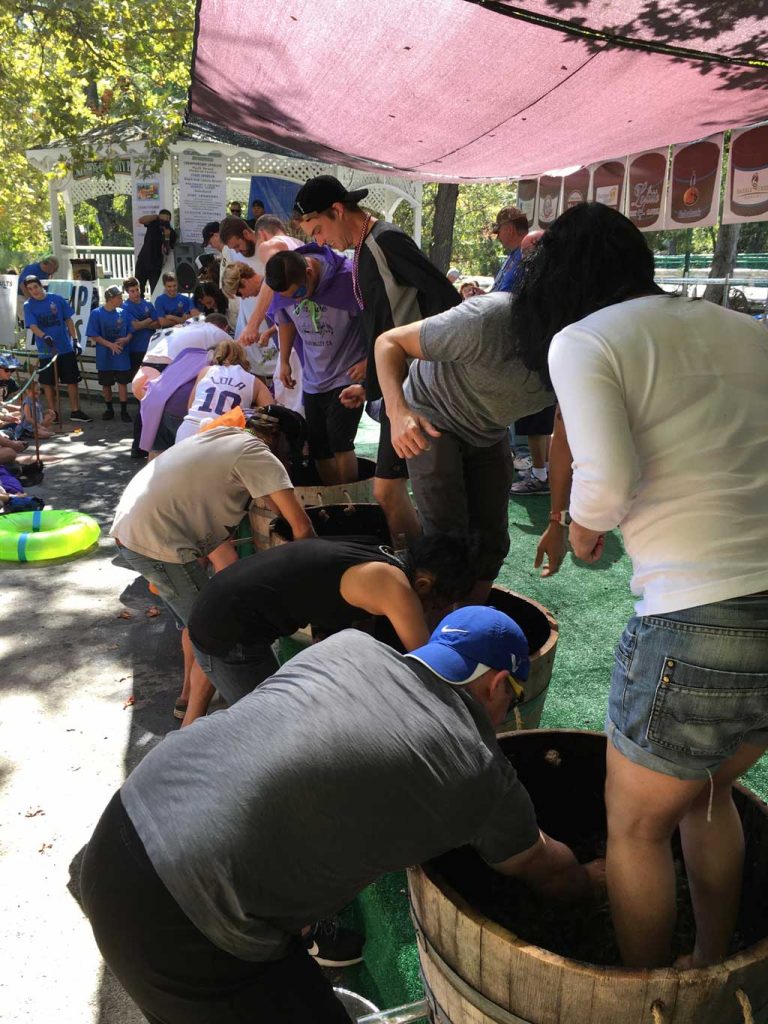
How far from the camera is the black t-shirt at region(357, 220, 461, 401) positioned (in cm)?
313

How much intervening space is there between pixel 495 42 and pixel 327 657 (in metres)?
3.15

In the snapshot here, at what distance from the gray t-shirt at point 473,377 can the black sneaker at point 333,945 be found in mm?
1542

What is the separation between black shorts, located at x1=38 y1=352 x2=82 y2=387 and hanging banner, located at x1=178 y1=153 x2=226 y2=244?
3509 millimetres

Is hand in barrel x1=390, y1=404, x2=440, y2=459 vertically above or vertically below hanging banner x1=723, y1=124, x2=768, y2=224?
below

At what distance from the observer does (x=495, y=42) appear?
3.52 m

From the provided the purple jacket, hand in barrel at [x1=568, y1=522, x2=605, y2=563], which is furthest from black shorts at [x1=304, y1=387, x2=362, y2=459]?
hand in barrel at [x1=568, y1=522, x2=605, y2=563]

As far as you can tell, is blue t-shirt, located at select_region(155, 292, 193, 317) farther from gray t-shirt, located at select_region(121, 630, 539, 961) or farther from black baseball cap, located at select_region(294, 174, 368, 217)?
gray t-shirt, located at select_region(121, 630, 539, 961)

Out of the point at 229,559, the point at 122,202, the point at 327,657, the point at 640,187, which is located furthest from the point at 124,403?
the point at 122,202

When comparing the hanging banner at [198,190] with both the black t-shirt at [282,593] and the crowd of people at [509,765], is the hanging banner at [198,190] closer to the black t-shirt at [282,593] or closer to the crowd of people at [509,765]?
the black t-shirt at [282,593]

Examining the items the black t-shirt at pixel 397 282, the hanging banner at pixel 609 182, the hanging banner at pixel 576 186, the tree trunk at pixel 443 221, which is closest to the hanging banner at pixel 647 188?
the hanging banner at pixel 609 182

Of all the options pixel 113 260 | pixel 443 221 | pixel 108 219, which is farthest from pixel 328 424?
pixel 108 219

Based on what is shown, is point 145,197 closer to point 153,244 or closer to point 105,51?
point 153,244

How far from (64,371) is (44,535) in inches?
228

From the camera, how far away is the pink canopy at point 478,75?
10.7ft
